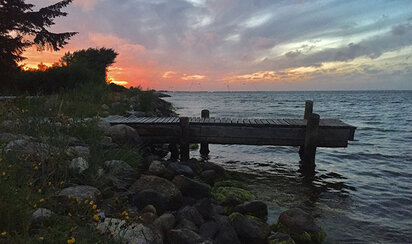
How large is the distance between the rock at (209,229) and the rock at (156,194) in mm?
861

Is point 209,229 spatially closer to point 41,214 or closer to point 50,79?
point 41,214

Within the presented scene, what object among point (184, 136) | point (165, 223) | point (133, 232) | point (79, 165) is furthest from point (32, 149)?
point (184, 136)

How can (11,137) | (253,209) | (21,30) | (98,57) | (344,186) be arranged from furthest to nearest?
(98,57)
(21,30)
(344,186)
(253,209)
(11,137)

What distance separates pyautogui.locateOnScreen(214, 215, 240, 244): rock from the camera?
14.3 ft

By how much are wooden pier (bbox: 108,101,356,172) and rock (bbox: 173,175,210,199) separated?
376 cm

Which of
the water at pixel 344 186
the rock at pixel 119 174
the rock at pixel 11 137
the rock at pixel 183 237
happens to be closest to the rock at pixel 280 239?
the water at pixel 344 186

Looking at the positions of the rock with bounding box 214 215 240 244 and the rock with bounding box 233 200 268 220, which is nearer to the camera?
the rock with bounding box 214 215 240 244

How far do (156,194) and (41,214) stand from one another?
7.49 ft

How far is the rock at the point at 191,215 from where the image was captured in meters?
4.65

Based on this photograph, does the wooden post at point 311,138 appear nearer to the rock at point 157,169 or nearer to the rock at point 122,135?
the rock at point 157,169

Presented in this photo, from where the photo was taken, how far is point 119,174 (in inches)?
222

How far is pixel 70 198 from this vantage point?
332 centimetres

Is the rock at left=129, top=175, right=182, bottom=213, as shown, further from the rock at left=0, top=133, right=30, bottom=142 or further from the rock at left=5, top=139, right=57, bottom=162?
the rock at left=0, top=133, right=30, bottom=142

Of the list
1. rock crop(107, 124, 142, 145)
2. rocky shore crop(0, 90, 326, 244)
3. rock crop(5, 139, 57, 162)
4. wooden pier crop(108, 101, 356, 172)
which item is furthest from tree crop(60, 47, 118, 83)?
rock crop(5, 139, 57, 162)
